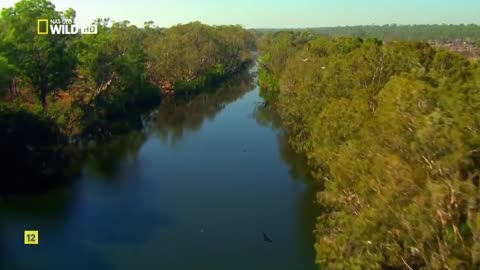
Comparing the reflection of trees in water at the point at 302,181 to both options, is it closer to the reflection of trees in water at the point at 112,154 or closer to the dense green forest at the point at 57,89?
the reflection of trees in water at the point at 112,154

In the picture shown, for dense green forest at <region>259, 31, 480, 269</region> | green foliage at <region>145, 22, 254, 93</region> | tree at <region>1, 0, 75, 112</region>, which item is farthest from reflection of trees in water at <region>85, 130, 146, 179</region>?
green foliage at <region>145, 22, 254, 93</region>

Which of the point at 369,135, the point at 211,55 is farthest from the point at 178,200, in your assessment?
the point at 211,55

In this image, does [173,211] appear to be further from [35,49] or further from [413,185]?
[35,49]

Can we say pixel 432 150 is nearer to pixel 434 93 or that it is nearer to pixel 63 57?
pixel 434 93

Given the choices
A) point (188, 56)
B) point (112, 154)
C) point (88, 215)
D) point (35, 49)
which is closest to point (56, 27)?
point (35, 49)

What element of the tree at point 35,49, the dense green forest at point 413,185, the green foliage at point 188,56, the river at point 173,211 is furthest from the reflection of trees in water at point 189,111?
the dense green forest at point 413,185

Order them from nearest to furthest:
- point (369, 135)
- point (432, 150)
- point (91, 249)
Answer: point (432, 150), point (369, 135), point (91, 249)
